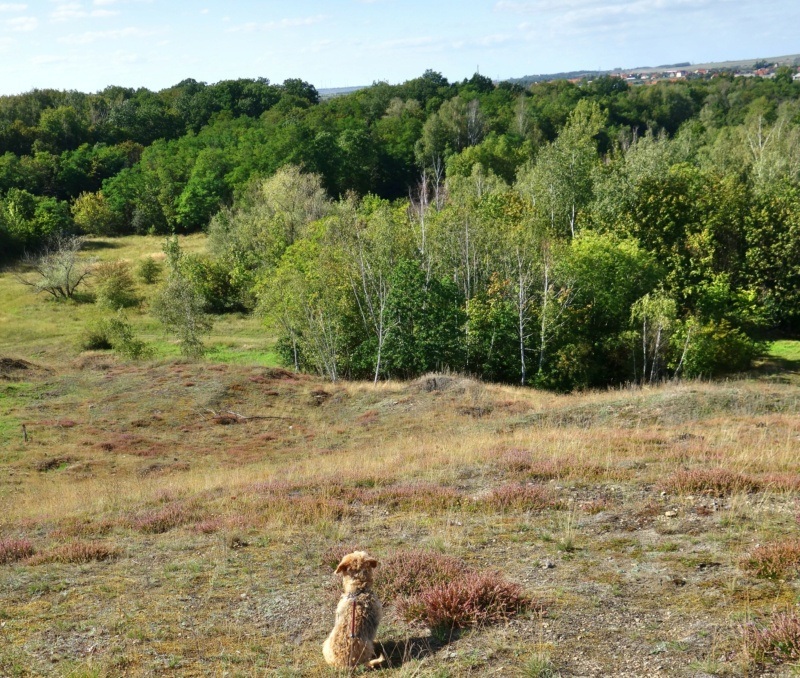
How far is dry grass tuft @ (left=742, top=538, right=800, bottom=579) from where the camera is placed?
8.29m

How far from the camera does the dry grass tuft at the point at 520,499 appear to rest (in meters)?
12.1

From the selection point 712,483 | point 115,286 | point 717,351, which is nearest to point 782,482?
point 712,483

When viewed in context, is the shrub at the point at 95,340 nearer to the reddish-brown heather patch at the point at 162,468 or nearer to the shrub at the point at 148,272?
the shrub at the point at 148,272

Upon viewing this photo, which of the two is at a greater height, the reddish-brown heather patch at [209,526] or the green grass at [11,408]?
the reddish-brown heather patch at [209,526]

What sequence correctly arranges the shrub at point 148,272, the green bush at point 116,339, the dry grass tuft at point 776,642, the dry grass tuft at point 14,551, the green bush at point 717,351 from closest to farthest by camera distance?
the dry grass tuft at point 776,642, the dry grass tuft at point 14,551, the green bush at point 717,351, the green bush at point 116,339, the shrub at point 148,272

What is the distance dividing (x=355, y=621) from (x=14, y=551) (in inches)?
326

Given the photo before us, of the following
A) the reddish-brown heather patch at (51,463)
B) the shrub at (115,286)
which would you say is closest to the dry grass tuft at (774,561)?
the reddish-brown heather patch at (51,463)

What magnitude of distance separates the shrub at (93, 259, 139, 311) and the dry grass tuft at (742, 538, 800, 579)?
2558 inches

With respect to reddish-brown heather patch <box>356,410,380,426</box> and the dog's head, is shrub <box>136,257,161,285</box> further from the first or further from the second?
the dog's head

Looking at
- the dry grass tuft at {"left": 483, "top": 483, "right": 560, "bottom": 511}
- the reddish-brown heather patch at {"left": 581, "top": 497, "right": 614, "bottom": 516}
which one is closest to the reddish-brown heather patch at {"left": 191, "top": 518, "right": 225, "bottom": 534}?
the dry grass tuft at {"left": 483, "top": 483, "right": 560, "bottom": 511}

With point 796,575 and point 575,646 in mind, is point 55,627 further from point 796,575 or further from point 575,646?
point 796,575

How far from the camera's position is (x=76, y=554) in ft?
38.2

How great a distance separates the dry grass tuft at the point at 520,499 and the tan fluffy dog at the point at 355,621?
5.39m

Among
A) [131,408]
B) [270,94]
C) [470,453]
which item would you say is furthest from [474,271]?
[270,94]
